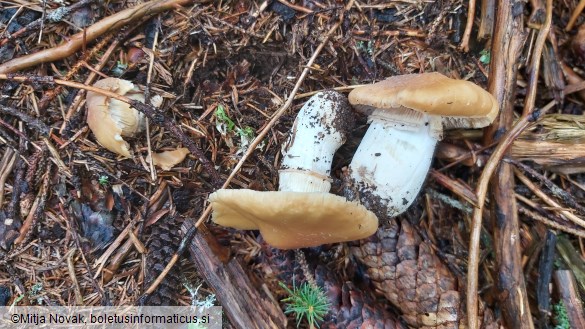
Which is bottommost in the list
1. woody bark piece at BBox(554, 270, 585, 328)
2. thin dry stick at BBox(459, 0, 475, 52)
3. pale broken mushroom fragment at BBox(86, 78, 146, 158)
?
woody bark piece at BBox(554, 270, 585, 328)

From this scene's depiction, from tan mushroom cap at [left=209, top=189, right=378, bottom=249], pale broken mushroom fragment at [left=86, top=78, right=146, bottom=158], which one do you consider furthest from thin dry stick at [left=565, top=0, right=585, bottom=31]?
pale broken mushroom fragment at [left=86, top=78, right=146, bottom=158]

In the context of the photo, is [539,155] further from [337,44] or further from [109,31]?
[109,31]

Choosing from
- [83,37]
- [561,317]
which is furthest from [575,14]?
[83,37]

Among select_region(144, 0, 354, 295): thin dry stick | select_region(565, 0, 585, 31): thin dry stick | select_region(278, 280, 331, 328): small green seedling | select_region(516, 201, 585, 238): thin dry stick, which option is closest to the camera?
select_region(278, 280, 331, 328): small green seedling

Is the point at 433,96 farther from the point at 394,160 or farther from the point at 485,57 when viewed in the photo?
the point at 485,57

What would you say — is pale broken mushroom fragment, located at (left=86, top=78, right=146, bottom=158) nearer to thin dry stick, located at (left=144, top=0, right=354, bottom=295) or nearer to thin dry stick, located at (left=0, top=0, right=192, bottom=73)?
thin dry stick, located at (left=0, top=0, right=192, bottom=73)

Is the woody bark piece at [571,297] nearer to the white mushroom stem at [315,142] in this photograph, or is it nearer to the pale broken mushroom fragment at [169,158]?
the white mushroom stem at [315,142]

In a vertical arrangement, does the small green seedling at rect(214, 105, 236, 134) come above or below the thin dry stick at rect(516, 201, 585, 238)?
above

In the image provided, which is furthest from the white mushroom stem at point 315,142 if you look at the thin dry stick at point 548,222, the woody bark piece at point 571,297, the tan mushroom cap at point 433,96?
the woody bark piece at point 571,297

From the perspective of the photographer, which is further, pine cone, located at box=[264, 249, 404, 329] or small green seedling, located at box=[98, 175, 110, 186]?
small green seedling, located at box=[98, 175, 110, 186]
